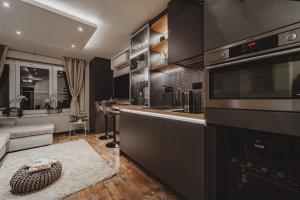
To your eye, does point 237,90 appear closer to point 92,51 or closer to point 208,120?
point 208,120

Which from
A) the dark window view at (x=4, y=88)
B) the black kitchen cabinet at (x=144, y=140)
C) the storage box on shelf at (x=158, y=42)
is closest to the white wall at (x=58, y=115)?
the dark window view at (x=4, y=88)

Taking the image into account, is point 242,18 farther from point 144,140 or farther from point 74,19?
point 74,19

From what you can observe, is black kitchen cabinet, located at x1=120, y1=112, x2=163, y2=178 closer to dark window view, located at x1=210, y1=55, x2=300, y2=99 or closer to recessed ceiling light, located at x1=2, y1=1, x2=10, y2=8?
dark window view, located at x1=210, y1=55, x2=300, y2=99

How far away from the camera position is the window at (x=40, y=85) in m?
4.00

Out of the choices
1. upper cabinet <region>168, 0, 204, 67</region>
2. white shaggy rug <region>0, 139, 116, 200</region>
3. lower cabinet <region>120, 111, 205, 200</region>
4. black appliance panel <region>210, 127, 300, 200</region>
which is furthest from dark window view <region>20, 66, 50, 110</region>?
black appliance panel <region>210, 127, 300, 200</region>

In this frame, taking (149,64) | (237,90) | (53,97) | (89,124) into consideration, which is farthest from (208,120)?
(53,97)

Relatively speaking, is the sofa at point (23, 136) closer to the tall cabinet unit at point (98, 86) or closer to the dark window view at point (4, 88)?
the dark window view at point (4, 88)

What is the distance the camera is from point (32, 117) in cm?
389

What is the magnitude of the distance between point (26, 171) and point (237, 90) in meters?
2.39

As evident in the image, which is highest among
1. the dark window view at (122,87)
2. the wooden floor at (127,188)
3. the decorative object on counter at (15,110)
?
the dark window view at (122,87)

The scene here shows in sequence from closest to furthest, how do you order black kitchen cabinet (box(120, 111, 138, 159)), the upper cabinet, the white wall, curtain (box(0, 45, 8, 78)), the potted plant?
the upper cabinet
black kitchen cabinet (box(120, 111, 138, 159))
curtain (box(0, 45, 8, 78))
the white wall
the potted plant

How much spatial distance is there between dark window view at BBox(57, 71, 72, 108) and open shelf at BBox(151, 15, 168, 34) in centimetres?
387

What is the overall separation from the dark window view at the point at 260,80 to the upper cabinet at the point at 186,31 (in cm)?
58

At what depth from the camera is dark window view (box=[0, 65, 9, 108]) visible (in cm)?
367
